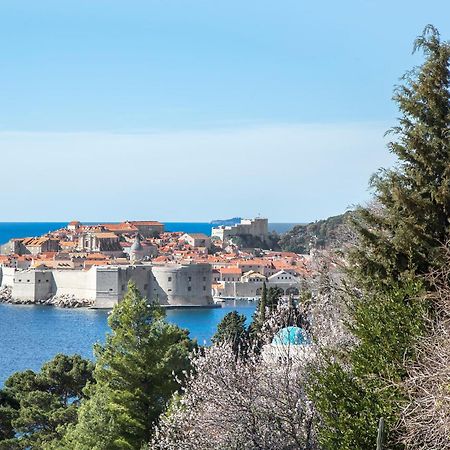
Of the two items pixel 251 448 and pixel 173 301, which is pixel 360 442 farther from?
pixel 173 301

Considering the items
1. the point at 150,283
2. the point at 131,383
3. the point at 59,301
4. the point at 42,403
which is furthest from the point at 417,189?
the point at 59,301

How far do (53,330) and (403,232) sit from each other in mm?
Result: 35305

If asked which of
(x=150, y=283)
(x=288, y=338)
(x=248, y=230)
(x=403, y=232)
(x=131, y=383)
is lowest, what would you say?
(x=150, y=283)

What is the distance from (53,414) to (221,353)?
5686 millimetres

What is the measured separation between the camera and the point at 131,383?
1034cm

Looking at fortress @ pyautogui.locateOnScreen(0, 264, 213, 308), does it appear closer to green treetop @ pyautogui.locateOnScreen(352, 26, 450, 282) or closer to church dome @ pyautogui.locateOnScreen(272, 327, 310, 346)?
church dome @ pyautogui.locateOnScreen(272, 327, 310, 346)

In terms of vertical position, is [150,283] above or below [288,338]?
below

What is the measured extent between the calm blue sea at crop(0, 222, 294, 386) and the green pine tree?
47.0 feet

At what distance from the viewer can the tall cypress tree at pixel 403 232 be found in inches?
276

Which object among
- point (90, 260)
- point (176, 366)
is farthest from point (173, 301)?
point (176, 366)

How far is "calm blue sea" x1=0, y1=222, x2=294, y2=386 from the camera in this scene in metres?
31.4

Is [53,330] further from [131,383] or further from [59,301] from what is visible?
[131,383]

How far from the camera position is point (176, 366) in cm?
1071

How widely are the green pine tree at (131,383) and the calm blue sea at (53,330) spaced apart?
14339 millimetres
